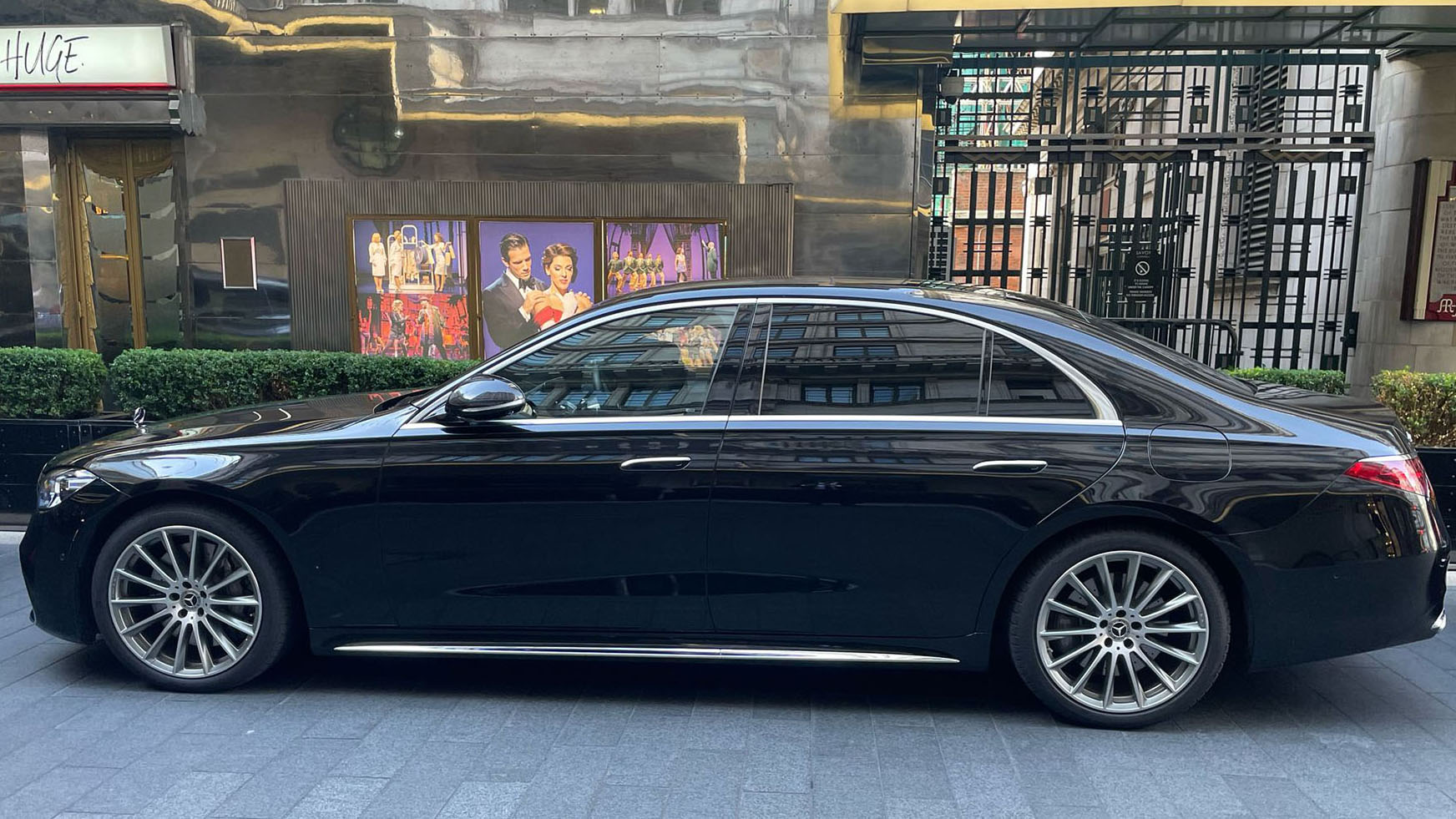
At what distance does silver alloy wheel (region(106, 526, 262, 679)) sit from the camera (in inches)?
152

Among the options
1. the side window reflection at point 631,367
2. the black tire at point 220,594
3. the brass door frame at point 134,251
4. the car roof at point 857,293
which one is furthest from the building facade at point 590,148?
the black tire at point 220,594

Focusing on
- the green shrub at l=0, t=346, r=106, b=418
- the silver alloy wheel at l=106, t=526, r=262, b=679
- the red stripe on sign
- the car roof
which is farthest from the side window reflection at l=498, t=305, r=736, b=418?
the red stripe on sign

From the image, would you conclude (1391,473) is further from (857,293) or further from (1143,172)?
(1143,172)

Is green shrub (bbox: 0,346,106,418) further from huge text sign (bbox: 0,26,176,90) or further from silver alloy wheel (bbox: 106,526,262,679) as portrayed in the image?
silver alloy wheel (bbox: 106,526,262,679)

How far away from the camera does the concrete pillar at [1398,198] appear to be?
8656 mm

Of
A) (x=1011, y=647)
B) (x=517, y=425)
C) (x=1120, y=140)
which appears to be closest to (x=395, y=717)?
(x=517, y=425)

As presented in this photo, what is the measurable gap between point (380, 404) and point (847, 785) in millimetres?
2447

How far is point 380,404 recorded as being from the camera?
164 inches

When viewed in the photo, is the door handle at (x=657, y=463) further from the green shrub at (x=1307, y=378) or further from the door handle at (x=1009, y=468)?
the green shrub at (x=1307, y=378)

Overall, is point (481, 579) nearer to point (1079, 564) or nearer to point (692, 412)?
point (692, 412)

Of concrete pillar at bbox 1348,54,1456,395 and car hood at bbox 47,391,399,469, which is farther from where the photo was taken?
concrete pillar at bbox 1348,54,1456,395

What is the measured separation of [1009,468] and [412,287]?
681 centimetres

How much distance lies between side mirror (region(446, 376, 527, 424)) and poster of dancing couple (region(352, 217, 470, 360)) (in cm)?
548

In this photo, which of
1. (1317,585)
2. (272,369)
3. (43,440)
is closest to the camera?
(1317,585)
